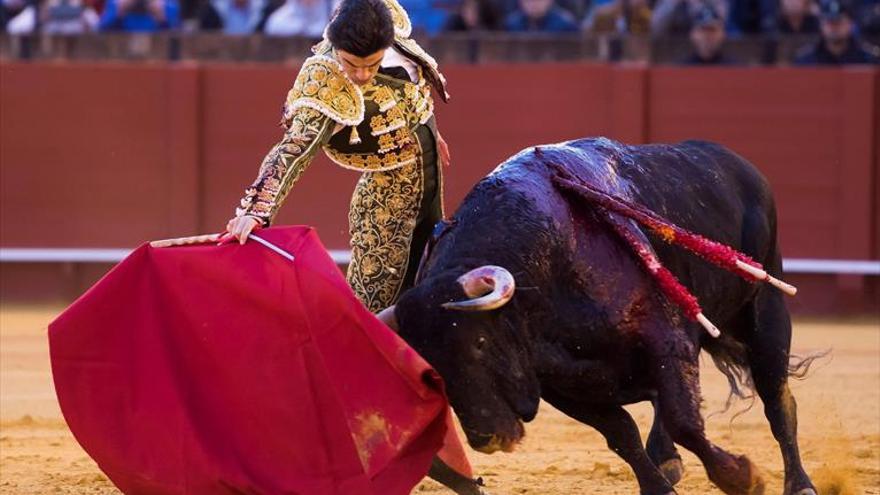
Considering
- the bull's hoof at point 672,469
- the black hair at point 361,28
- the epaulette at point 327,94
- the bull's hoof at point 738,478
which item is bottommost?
the bull's hoof at point 672,469

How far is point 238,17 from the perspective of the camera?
884 cm

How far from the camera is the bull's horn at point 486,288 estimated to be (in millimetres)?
3303

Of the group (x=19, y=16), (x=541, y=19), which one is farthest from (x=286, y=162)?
(x=19, y=16)

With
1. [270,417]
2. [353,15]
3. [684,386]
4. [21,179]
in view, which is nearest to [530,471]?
[684,386]

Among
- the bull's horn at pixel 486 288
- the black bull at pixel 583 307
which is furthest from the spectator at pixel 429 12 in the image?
the bull's horn at pixel 486 288

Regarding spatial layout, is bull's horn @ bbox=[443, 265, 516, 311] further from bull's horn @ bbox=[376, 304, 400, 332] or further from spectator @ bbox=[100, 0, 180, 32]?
spectator @ bbox=[100, 0, 180, 32]

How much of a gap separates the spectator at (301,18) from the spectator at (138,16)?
58 cm

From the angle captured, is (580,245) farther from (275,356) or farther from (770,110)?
(770,110)

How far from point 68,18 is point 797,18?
12.6 feet

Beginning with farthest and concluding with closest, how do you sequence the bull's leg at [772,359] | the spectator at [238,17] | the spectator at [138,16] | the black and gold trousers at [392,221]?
the spectator at [238,17] < the spectator at [138,16] < the bull's leg at [772,359] < the black and gold trousers at [392,221]

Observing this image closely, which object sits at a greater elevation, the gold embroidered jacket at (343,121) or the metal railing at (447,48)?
the gold embroidered jacket at (343,121)

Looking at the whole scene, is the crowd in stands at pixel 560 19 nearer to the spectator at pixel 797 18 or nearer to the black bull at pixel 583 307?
the spectator at pixel 797 18

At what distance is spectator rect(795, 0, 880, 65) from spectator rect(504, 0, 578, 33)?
119cm

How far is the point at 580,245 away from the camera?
365 centimetres
